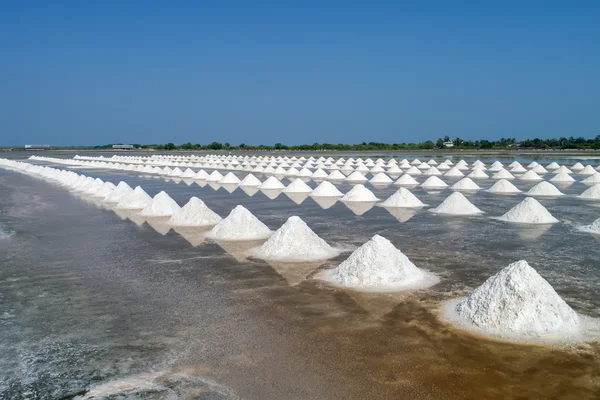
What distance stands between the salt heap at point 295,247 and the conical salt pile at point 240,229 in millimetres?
1198

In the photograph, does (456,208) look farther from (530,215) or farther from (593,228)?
(593,228)

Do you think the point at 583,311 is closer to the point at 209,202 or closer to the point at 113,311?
the point at 113,311

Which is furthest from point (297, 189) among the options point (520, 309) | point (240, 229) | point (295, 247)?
point (520, 309)

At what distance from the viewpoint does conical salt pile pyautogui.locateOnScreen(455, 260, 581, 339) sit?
467 cm

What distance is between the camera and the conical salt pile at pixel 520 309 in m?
4.67

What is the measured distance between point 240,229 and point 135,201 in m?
5.52

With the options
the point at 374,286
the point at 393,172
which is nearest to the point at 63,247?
the point at 374,286

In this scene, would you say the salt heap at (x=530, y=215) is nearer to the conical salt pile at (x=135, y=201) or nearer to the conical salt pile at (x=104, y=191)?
the conical salt pile at (x=135, y=201)

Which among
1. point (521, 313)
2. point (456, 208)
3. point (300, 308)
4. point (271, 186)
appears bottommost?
point (300, 308)

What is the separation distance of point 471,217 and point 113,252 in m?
7.85

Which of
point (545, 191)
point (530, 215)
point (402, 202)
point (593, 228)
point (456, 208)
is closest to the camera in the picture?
point (593, 228)

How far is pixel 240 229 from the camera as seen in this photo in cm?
934

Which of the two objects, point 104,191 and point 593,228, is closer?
point 593,228

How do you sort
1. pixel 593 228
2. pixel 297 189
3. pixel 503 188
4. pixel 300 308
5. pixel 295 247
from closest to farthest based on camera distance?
pixel 300 308
pixel 295 247
pixel 593 228
pixel 503 188
pixel 297 189
